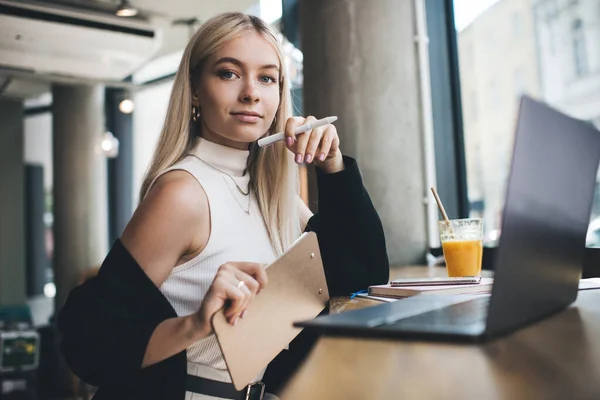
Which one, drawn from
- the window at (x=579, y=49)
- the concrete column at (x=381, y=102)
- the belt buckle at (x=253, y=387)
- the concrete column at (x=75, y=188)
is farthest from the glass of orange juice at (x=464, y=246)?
the concrete column at (x=75, y=188)

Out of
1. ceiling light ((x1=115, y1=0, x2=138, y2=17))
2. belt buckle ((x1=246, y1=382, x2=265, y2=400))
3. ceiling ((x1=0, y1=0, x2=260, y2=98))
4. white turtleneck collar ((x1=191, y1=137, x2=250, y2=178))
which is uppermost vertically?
ceiling ((x1=0, y1=0, x2=260, y2=98))

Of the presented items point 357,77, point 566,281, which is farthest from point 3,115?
point 566,281

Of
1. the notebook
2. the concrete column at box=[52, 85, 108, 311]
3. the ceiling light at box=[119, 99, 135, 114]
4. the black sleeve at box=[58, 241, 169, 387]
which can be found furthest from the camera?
the ceiling light at box=[119, 99, 135, 114]

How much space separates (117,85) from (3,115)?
223 centimetres

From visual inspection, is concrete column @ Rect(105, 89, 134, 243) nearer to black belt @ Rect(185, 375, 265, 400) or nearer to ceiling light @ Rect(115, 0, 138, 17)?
ceiling light @ Rect(115, 0, 138, 17)

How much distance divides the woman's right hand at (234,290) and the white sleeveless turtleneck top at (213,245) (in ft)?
0.84

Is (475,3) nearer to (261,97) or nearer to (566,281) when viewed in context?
(261,97)

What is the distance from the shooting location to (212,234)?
3.66 ft

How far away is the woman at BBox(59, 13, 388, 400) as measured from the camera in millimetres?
935

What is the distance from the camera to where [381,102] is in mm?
2389

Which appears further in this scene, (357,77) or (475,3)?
(475,3)

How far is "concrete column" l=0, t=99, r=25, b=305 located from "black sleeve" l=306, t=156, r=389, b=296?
24.5 ft

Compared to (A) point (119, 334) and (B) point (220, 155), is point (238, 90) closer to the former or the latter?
(B) point (220, 155)

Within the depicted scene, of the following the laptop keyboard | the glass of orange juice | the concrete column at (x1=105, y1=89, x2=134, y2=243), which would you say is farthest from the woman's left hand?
the concrete column at (x1=105, y1=89, x2=134, y2=243)
